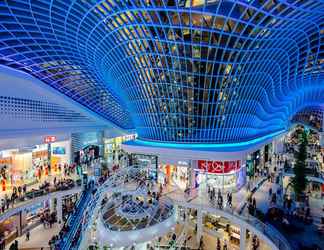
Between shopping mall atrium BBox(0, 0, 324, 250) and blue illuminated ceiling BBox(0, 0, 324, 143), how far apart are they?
0.16 metres

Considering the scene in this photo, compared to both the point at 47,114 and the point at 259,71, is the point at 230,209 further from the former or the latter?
the point at 47,114

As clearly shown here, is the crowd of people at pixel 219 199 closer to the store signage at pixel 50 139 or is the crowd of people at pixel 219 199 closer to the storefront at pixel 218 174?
the storefront at pixel 218 174

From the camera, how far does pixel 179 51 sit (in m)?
28.3

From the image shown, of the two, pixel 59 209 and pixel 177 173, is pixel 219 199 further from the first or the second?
pixel 59 209

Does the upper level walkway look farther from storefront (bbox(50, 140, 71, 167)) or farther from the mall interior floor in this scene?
storefront (bbox(50, 140, 71, 167))

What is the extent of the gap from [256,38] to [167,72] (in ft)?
34.3

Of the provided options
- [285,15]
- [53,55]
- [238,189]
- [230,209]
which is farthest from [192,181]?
[53,55]

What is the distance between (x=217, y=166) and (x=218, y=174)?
101cm

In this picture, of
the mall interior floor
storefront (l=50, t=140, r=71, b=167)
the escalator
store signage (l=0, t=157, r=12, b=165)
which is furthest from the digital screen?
the escalator

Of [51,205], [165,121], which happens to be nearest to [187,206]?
[165,121]

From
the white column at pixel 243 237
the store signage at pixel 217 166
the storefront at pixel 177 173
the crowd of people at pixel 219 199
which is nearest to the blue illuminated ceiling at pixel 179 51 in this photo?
the storefront at pixel 177 173

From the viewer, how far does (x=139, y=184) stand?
96.3 feet

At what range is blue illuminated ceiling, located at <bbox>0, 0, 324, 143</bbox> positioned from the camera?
2356 cm

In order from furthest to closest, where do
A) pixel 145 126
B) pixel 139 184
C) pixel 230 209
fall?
pixel 145 126, pixel 139 184, pixel 230 209
